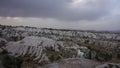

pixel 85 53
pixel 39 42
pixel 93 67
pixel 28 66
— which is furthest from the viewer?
pixel 85 53

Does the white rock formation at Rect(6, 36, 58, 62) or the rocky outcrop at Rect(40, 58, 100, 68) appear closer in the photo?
the rocky outcrop at Rect(40, 58, 100, 68)

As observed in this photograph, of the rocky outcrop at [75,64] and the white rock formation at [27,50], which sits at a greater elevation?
the rocky outcrop at [75,64]

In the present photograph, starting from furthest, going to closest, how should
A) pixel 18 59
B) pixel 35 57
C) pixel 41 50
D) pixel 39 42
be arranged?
1. pixel 39 42
2. pixel 41 50
3. pixel 35 57
4. pixel 18 59

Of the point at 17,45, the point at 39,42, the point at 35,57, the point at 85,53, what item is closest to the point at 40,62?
the point at 35,57

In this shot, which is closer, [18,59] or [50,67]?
[50,67]

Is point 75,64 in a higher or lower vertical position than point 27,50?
higher

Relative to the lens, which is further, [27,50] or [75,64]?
[27,50]

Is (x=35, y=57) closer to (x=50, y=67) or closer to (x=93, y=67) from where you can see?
(x=50, y=67)

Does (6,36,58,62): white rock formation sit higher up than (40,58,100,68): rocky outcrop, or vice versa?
(40,58,100,68): rocky outcrop

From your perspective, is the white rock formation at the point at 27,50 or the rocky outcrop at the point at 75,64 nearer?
the rocky outcrop at the point at 75,64

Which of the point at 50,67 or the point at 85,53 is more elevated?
the point at 50,67
